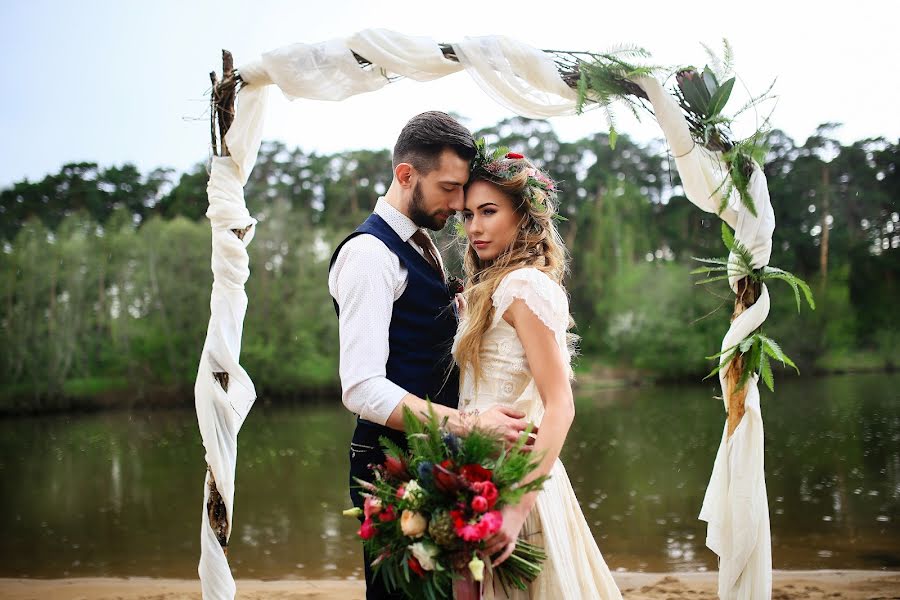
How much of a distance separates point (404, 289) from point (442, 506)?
2.43 ft

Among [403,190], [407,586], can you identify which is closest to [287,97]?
[403,190]

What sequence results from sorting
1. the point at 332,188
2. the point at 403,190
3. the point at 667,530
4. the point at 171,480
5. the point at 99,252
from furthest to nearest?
the point at 332,188 < the point at 99,252 < the point at 171,480 < the point at 667,530 < the point at 403,190

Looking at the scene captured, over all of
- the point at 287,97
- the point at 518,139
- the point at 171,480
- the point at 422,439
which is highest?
the point at 518,139

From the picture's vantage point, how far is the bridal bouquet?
6.72 ft

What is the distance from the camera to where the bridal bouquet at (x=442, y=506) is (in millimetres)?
2049

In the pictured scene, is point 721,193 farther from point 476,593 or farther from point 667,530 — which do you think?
point 667,530

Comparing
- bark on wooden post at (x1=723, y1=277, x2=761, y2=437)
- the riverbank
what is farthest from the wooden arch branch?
the riverbank

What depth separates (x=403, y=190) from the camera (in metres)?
Answer: 2.63

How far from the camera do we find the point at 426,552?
206 centimetres

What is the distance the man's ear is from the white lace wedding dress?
1.70ft

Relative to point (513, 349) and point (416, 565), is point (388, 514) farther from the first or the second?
point (513, 349)

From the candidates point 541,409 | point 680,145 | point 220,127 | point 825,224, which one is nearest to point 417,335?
point 541,409

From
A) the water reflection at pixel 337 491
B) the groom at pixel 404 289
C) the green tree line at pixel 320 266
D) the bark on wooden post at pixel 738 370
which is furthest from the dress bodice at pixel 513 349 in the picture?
the green tree line at pixel 320 266

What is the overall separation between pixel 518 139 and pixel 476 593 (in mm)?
28778
